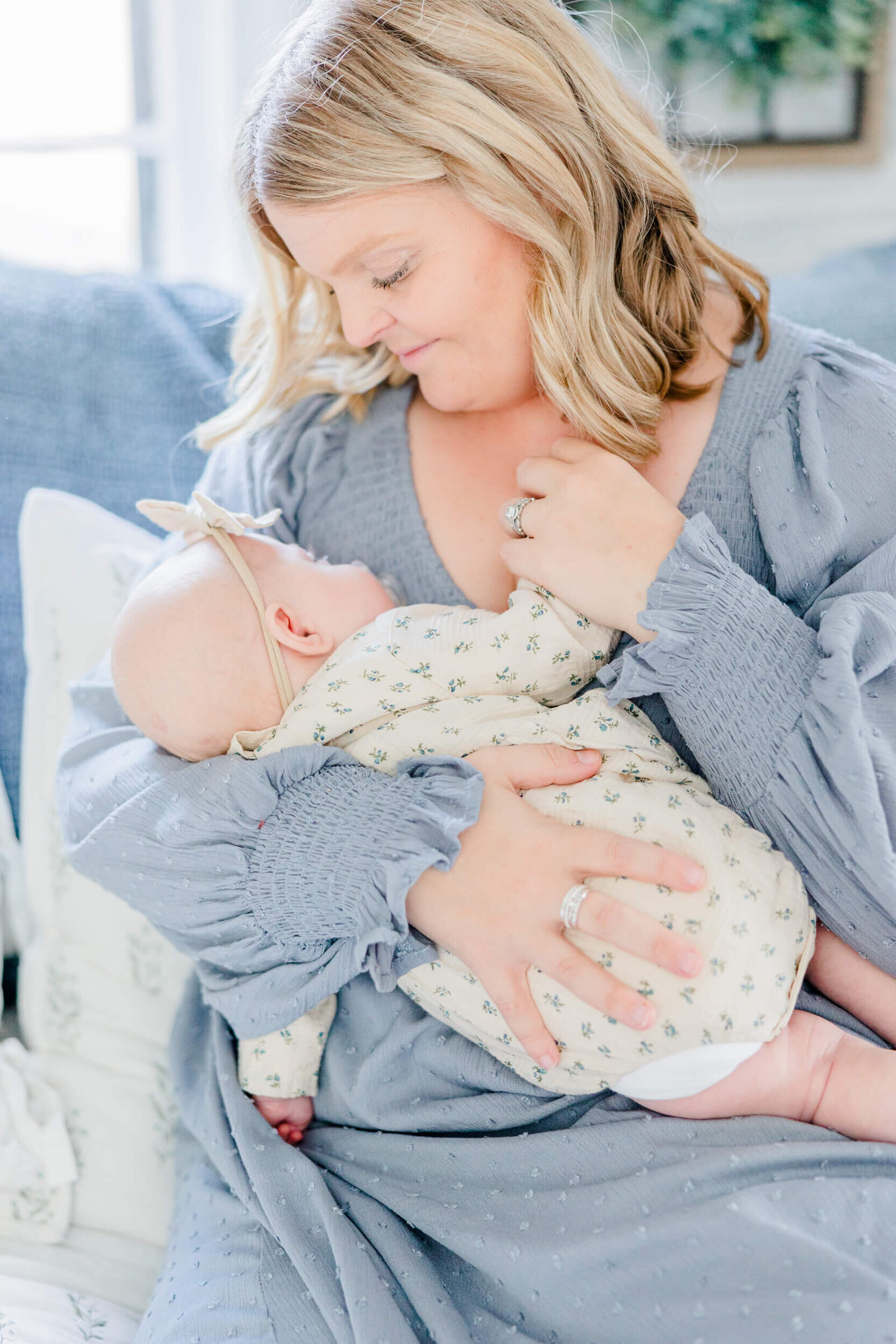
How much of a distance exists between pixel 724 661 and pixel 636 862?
0.67ft

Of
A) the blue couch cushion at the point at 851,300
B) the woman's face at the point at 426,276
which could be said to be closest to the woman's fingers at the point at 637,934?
the woman's face at the point at 426,276

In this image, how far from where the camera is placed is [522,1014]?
0.99 meters

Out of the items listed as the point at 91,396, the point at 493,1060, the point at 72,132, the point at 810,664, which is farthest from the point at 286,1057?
the point at 72,132

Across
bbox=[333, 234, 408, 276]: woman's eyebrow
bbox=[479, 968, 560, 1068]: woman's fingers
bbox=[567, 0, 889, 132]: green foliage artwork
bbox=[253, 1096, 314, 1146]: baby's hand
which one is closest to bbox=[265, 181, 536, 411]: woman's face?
bbox=[333, 234, 408, 276]: woman's eyebrow

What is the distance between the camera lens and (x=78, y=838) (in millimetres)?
1224

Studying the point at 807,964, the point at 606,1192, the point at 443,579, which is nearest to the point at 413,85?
the point at 443,579

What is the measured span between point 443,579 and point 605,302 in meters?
0.34

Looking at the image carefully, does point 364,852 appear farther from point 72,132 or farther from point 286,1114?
point 72,132

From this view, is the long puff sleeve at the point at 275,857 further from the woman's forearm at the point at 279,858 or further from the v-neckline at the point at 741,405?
the v-neckline at the point at 741,405

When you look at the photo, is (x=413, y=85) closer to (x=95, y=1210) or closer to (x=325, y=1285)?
(x=325, y=1285)

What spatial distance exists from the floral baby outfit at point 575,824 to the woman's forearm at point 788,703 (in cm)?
4

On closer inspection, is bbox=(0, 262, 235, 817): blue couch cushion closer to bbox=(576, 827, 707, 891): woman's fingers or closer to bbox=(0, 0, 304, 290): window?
bbox=(0, 0, 304, 290): window

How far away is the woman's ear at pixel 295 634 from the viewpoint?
1.13m

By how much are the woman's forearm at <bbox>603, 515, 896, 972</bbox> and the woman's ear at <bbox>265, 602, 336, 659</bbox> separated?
1.02 feet
